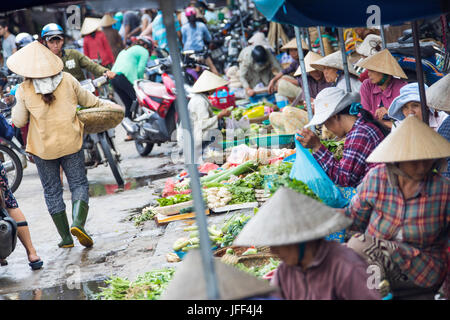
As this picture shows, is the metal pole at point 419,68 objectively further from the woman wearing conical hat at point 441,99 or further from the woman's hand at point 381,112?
the woman's hand at point 381,112

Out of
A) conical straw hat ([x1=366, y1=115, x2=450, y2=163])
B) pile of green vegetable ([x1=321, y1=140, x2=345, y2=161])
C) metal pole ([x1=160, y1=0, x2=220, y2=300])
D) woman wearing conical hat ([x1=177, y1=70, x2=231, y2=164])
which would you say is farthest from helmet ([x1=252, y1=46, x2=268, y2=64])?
metal pole ([x1=160, y1=0, x2=220, y2=300])

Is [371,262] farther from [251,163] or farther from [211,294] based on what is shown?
[251,163]

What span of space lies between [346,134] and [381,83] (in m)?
1.70

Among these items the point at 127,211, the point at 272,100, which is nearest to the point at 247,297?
the point at 127,211

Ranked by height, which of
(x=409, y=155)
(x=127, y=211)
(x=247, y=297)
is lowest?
(x=127, y=211)

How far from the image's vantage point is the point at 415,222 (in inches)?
144

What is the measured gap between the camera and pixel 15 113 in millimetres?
6426

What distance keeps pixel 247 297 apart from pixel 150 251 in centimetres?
347

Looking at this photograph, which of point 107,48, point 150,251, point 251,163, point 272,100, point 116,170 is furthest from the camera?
point 107,48

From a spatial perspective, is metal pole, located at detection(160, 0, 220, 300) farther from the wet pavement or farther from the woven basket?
the woven basket

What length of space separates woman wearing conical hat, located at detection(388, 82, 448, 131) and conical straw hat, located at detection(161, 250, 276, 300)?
9.13 feet

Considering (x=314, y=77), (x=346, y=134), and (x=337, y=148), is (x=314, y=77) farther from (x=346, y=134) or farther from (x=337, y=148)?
(x=346, y=134)

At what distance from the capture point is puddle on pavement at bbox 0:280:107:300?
5258 mm

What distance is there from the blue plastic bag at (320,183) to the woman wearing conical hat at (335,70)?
2.90 meters
